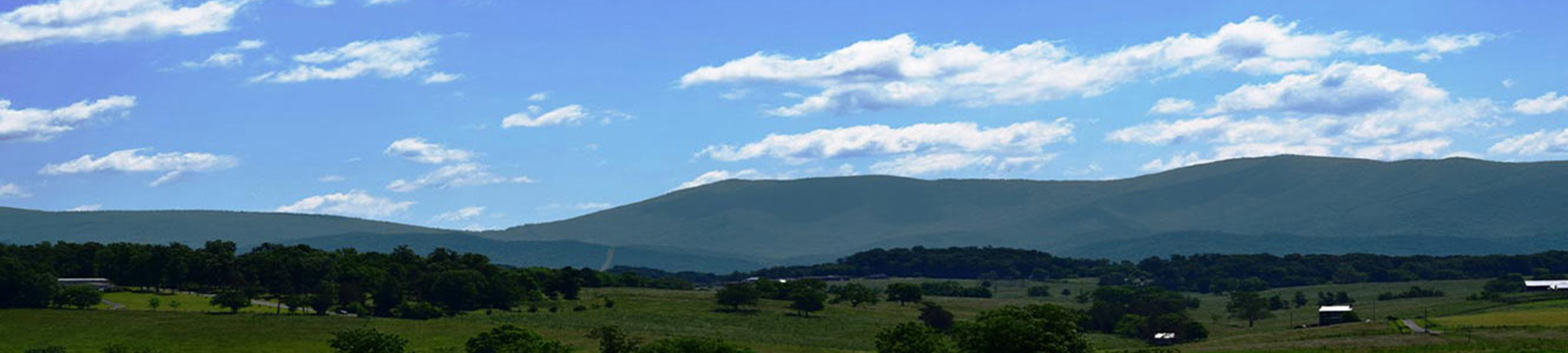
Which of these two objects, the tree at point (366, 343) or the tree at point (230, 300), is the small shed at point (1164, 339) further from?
the tree at point (230, 300)

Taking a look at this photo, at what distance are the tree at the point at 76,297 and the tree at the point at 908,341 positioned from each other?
10056 cm

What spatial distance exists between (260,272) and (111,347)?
6208 centimetres

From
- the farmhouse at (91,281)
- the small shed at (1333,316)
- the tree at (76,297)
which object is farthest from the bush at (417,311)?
the small shed at (1333,316)

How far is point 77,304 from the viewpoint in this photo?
16088cm

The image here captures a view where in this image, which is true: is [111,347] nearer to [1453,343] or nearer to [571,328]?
[571,328]

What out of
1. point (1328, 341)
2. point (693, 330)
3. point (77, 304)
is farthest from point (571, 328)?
point (1328, 341)

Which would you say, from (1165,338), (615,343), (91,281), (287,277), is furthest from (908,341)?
(91,281)

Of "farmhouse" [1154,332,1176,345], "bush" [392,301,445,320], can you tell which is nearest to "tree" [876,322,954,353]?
"farmhouse" [1154,332,1176,345]

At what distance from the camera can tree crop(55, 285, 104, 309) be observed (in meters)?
160

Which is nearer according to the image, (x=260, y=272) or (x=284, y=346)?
(x=284, y=346)

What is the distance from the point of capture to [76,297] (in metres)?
161

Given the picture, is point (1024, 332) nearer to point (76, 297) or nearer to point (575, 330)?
point (575, 330)

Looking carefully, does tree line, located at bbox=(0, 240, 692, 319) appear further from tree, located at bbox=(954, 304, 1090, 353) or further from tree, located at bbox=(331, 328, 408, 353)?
tree, located at bbox=(954, 304, 1090, 353)

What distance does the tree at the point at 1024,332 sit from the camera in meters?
99.7
